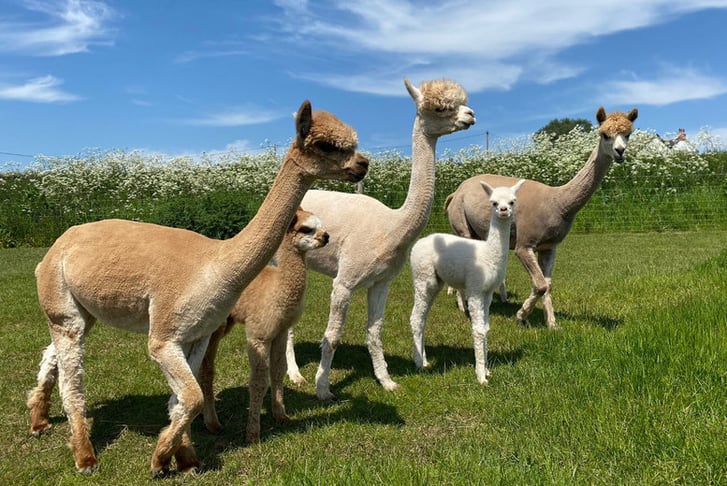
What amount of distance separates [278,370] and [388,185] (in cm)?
1542

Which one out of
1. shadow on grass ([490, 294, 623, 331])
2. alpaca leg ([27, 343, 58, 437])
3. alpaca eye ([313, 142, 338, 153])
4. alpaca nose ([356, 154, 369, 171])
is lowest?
shadow on grass ([490, 294, 623, 331])

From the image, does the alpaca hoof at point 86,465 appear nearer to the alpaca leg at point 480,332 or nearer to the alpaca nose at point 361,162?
the alpaca nose at point 361,162

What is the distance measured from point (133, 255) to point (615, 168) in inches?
736

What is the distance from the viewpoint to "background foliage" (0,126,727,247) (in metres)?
18.3

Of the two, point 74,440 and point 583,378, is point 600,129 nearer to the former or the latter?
point 583,378

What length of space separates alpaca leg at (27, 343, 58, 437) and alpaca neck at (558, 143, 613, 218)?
583cm

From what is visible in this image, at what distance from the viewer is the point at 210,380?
165 inches

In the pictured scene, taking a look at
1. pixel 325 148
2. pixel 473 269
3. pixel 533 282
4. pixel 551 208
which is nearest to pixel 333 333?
pixel 473 269

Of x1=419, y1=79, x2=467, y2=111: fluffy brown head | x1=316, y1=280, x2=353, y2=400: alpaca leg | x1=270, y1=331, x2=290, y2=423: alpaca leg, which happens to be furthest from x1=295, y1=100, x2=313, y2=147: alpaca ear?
x1=316, y1=280, x2=353, y2=400: alpaca leg

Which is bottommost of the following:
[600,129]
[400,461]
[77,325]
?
[400,461]

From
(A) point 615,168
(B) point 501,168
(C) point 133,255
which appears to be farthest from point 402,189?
(C) point 133,255

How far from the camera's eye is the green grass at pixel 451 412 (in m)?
3.21

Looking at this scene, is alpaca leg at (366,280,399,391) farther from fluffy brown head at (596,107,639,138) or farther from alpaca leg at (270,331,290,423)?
fluffy brown head at (596,107,639,138)

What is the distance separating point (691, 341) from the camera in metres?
4.73
